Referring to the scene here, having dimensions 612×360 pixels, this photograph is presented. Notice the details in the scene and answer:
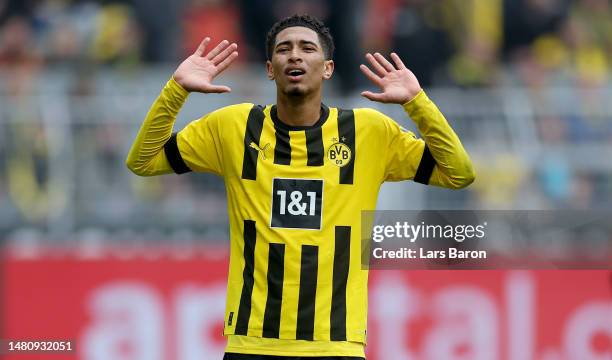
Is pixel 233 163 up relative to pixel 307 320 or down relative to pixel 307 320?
up

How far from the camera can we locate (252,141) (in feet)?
17.3

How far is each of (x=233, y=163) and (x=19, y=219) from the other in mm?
5183

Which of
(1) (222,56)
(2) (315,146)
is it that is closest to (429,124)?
(2) (315,146)

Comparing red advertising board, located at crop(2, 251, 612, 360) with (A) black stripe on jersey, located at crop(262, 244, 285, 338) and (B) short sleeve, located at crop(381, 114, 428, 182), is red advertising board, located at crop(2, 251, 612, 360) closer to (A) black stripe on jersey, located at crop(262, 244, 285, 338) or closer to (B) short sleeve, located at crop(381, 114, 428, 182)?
(B) short sleeve, located at crop(381, 114, 428, 182)

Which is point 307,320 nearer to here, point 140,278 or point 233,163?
point 233,163

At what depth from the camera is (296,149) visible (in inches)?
205

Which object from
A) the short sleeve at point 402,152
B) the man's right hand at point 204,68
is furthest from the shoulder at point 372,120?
the man's right hand at point 204,68

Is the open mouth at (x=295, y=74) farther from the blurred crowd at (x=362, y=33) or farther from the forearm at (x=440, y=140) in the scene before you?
the blurred crowd at (x=362, y=33)

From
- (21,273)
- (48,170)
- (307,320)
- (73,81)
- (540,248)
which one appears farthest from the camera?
(73,81)

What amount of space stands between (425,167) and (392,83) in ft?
1.25

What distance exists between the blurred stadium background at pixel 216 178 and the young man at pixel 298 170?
2578mm

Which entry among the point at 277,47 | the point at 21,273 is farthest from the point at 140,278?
the point at 277,47

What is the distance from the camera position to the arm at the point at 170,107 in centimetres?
524

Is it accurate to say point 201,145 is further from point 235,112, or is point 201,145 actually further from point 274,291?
point 274,291
